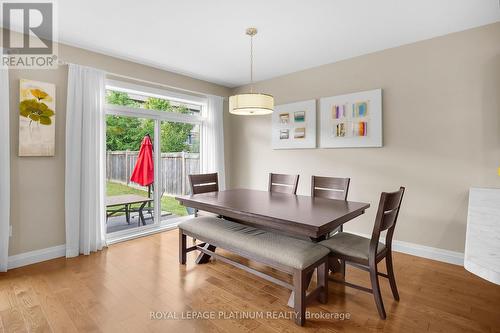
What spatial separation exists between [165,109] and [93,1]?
203 centimetres

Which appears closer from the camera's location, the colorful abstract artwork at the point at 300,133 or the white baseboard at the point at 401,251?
the white baseboard at the point at 401,251

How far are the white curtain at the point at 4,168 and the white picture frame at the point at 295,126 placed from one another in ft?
11.3

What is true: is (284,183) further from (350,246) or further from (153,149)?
(153,149)

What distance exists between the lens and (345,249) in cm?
207

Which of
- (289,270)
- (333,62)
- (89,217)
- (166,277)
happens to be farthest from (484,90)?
(89,217)

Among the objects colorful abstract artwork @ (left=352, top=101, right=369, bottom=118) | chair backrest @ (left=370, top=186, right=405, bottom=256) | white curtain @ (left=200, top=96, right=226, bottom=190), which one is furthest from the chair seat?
white curtain @ (left=200, top=96, right=226, bottom=190)

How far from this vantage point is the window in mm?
3721

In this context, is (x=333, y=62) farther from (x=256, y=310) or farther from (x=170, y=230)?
(x=170, y=230)

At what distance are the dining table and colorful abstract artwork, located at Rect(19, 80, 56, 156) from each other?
1.75 meters

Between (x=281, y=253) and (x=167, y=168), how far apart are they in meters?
2.96

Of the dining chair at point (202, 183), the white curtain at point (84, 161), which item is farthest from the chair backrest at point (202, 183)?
the white curtain at point (84, 161)

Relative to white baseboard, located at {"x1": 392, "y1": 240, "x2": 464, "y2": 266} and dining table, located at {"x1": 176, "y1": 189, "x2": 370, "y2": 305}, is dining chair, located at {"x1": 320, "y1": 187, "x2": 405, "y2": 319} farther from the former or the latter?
white baseboard, located at {"x1": 392, "y1": 240, "x2": 464, "y2": 266}

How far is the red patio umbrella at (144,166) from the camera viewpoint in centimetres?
400

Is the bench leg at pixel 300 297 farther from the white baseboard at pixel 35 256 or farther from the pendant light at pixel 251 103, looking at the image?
the white baseboard at pixel 35 256
